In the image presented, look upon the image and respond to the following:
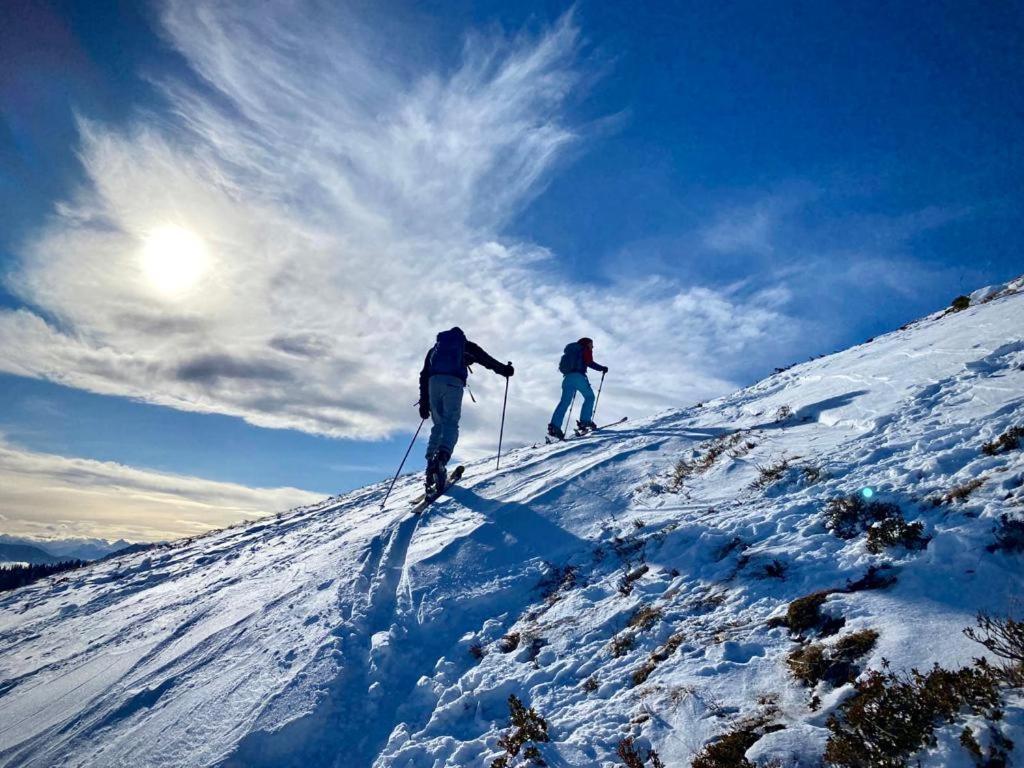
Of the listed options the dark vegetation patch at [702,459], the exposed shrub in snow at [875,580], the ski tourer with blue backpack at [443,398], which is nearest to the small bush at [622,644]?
the exposed shrub in snow at [875,580]

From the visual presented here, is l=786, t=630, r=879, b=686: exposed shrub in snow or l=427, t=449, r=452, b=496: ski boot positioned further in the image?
l=427, t=449, r=452, b=496: ski boot

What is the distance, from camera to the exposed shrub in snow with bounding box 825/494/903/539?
16.8 feet

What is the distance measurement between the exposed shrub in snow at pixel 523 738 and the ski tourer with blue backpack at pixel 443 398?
7490mm

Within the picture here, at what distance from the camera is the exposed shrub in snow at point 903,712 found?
2889mm

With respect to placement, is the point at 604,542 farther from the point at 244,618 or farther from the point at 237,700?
the point at 244,618

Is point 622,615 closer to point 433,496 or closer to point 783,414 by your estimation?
point 783,414

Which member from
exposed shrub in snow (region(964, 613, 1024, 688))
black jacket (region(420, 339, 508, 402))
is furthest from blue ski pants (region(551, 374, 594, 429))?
exposed shrub in snow (region(964, 613, 1024, 688))

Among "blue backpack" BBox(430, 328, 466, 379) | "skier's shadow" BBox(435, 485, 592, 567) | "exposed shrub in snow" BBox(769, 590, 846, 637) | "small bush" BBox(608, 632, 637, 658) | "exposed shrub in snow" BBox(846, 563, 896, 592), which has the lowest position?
"small bush" BBox(608, 632, 637, 658)

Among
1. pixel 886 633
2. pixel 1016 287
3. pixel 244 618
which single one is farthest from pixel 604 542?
pixel 1016 287

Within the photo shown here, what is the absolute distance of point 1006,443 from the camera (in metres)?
5.34

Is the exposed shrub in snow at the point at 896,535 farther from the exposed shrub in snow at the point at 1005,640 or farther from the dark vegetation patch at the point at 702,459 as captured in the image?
the dark vegetation patch at the point at 702,459

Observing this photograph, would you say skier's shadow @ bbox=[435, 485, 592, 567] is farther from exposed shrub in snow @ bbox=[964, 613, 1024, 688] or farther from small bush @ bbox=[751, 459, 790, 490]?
exposed shrub in snow @ bbox=[964, 613, 1024, 688]

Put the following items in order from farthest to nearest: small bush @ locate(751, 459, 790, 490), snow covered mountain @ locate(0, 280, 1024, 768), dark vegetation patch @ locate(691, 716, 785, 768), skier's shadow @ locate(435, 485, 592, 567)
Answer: skier's shadow @ locate(435, 485, 592, 567) → small bush @ locate(751, 459, 790, 490) → snow covered mountain @ locate(0, 280, 1024, 768) → dark vegetation patch @ locate(691, 716, 785, 768)

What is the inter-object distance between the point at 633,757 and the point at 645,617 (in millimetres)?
1667
